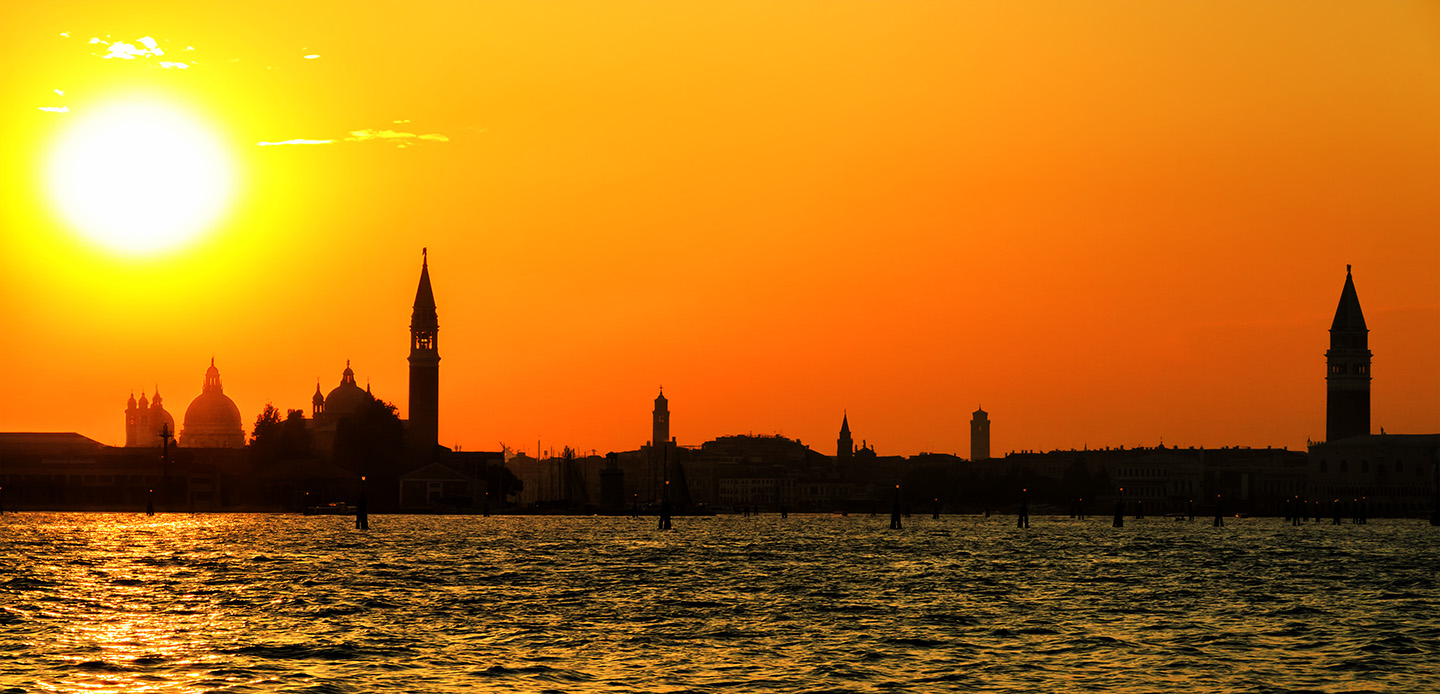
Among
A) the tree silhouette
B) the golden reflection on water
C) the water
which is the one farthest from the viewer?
the tree silhouette

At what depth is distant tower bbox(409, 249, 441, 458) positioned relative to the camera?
7436 inches

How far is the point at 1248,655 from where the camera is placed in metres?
36.4

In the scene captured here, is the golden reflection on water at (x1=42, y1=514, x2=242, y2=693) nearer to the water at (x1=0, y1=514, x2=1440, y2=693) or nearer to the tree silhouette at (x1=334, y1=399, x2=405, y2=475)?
the water at (x1=0, y1=514, x2=1440, y2=693)

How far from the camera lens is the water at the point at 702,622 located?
106 feet

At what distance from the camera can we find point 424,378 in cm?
18912

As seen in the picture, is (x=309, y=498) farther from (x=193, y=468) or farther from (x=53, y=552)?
(x=53, y=552)

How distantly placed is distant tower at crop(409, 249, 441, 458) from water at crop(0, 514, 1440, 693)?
10976 centimetres

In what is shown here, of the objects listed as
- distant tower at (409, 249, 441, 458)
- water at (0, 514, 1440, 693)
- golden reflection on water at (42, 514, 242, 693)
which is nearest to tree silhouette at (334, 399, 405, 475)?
distant tower at (409, 249, 441, 458)

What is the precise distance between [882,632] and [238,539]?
57163 mm

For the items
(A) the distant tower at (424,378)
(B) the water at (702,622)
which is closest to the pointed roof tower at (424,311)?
(A) the distant tower at (424,378)

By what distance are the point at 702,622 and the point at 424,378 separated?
149 meters

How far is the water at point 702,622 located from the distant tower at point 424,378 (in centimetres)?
10976

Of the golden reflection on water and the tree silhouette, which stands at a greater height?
the tree silhouette

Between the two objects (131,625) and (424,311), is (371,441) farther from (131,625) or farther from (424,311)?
(131,625)
